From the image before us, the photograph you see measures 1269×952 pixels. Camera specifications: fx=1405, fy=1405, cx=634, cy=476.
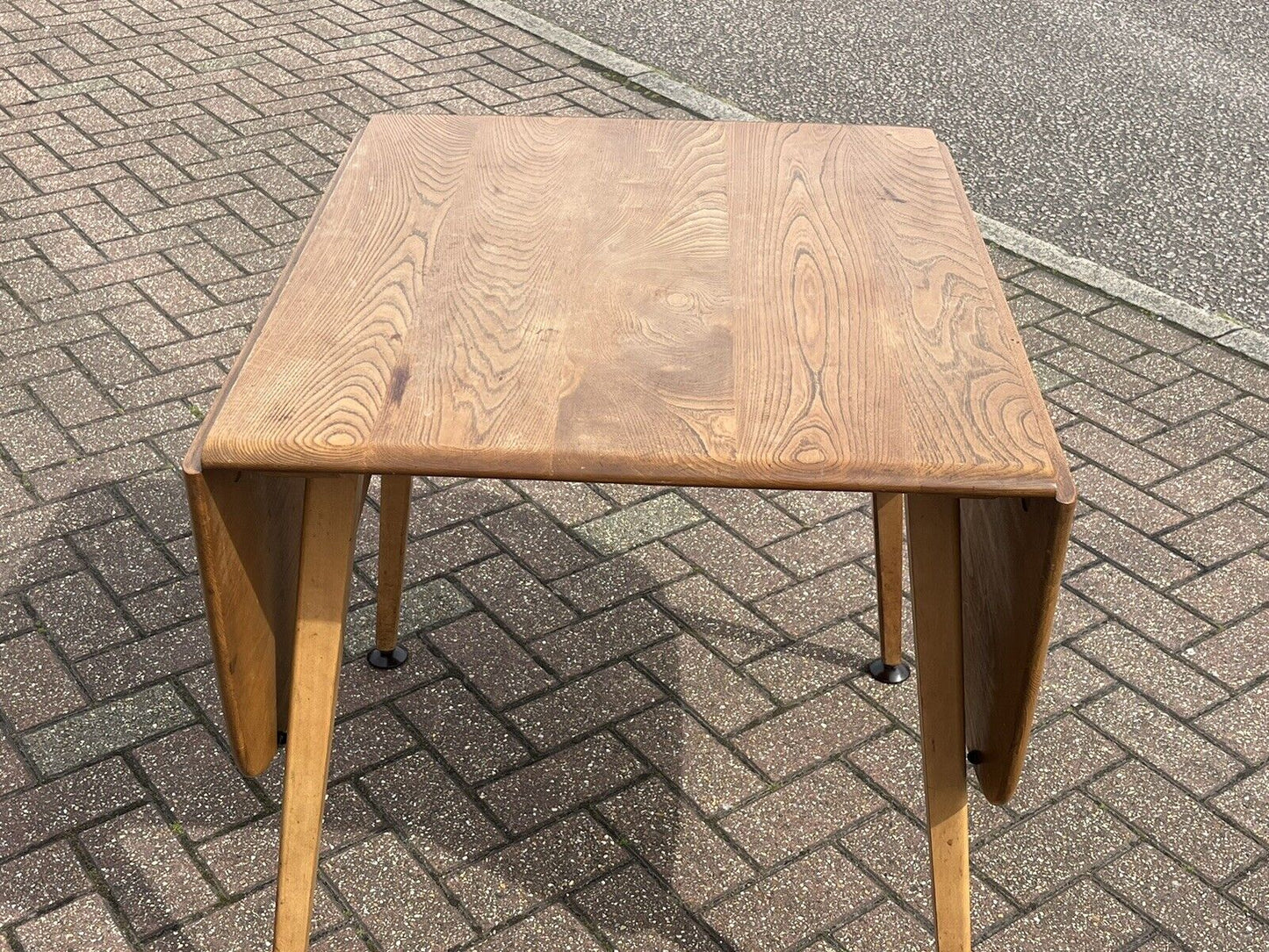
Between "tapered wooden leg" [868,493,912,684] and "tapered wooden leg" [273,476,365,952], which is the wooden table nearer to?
"tapered wooden leg" [273,476,365,952]

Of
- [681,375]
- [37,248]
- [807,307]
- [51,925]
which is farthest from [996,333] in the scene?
[37,248]

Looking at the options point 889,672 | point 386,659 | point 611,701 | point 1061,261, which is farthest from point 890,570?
point 1061,261

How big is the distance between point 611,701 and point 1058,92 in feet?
12.8

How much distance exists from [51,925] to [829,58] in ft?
15.5

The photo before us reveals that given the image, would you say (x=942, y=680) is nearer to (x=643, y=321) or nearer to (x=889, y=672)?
(x=643, y=321)

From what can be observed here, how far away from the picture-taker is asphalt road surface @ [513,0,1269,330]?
4520 millimetres

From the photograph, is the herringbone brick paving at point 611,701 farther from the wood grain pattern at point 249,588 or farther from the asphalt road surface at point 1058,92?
the asphalt road surface at point 1058,92

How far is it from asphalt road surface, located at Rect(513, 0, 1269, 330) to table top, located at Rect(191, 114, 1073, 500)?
7.88 ft

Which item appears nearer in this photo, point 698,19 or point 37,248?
point 37,248

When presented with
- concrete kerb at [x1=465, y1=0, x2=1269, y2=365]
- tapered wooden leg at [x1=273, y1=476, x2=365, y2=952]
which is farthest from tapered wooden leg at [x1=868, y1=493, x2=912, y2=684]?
concrete kerb at [x1=465, y1=0, x2=1269, y2=365]

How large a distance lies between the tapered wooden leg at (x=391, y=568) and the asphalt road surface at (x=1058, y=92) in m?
2.65

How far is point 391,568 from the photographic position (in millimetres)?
2639

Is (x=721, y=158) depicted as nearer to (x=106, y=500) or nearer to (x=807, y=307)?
(x=807, y=307)

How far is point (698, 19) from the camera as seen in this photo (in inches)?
246
